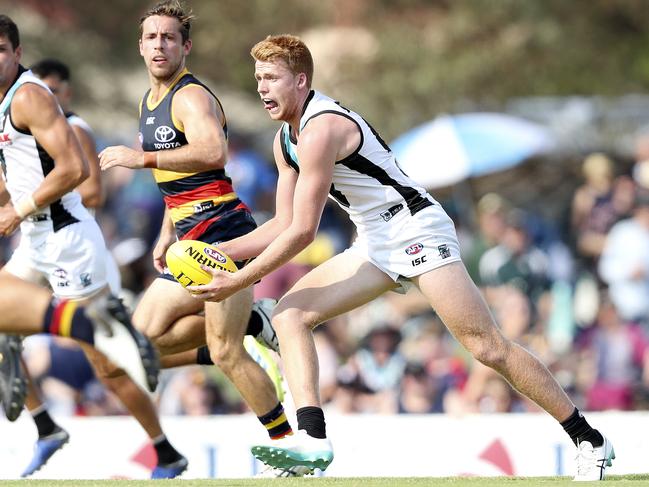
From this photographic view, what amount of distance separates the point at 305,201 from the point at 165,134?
5.28ft

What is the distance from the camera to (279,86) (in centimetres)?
845

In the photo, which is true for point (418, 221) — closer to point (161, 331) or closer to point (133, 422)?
point (161, 331)

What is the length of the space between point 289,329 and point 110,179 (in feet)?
36.2

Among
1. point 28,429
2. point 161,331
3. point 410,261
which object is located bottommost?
point 28,429

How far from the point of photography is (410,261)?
853cm

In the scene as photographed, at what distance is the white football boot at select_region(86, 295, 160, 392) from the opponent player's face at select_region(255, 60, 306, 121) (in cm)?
152

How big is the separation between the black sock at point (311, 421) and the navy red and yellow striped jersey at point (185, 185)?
1.70 meters

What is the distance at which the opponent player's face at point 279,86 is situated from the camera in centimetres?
845

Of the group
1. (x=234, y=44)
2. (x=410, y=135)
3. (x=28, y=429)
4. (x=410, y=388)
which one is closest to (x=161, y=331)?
(x=28, y=429)

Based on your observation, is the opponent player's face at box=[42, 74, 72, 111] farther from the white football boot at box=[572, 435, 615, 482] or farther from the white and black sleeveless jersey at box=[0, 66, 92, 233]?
the white football boot at box=[572, 435, 615, 482]

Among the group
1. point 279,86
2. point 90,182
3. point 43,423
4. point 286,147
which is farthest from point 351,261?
point 43,423

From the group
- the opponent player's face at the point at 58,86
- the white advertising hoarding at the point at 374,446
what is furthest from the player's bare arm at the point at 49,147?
the white advertising hoarding at the point at 374,446

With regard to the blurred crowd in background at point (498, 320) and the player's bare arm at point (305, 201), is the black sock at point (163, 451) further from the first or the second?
the blurred crowd in background at point (498, 320)

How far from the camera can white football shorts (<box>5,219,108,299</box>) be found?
9.74 metres
